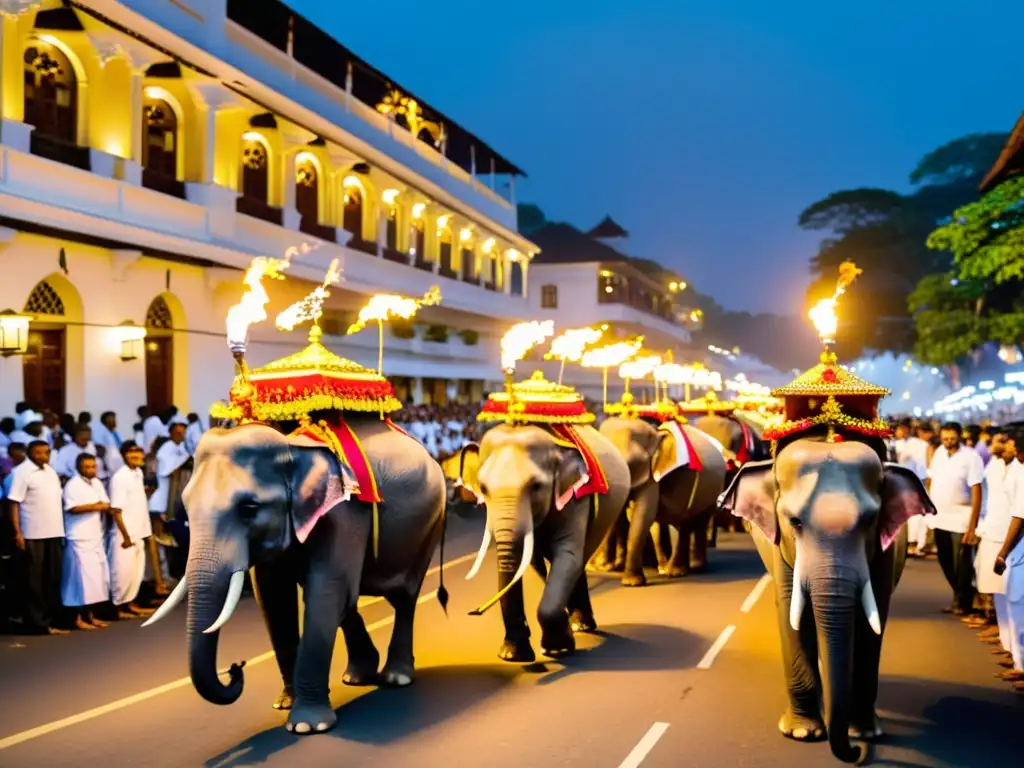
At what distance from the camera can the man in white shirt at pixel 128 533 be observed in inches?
431

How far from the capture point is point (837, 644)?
621 cm

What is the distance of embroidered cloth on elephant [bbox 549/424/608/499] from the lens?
31.7ft

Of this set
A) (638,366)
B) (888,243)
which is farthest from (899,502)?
(888,243)

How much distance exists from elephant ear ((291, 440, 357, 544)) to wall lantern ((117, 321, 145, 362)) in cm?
1080

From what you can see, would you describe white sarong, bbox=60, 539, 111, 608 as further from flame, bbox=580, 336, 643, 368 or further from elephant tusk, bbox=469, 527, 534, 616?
flame, bbox=580, 336, 643, 368

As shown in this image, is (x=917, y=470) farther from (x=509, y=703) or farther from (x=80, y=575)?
(x=80, y=575)

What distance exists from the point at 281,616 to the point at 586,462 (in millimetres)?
3103

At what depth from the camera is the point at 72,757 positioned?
6.59 metres

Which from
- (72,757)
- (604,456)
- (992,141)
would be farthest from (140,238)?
(992,141)

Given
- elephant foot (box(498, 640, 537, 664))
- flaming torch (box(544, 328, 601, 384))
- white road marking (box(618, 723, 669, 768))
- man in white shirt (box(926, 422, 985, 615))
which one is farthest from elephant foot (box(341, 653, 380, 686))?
man in white shirt (box(926, 422, 985, 615))

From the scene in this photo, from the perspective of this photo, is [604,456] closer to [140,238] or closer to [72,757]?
[72,757]

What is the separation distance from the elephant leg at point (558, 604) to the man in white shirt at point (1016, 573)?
10.4ft

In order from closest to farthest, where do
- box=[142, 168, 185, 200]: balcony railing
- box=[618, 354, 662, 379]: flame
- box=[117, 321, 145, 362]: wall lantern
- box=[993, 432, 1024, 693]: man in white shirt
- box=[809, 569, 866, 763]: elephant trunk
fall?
box=[809, 569, 866, 763]: elephant trunk < box=[993, 432, 1024, 693]: man in white shirt < box=[618, 354, 662, 379]: flame < box=[117, 321, 145, 362]: wall lantern < box=[142, 168, 185, 200]: balcony railing

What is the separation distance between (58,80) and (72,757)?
12.0 metres
